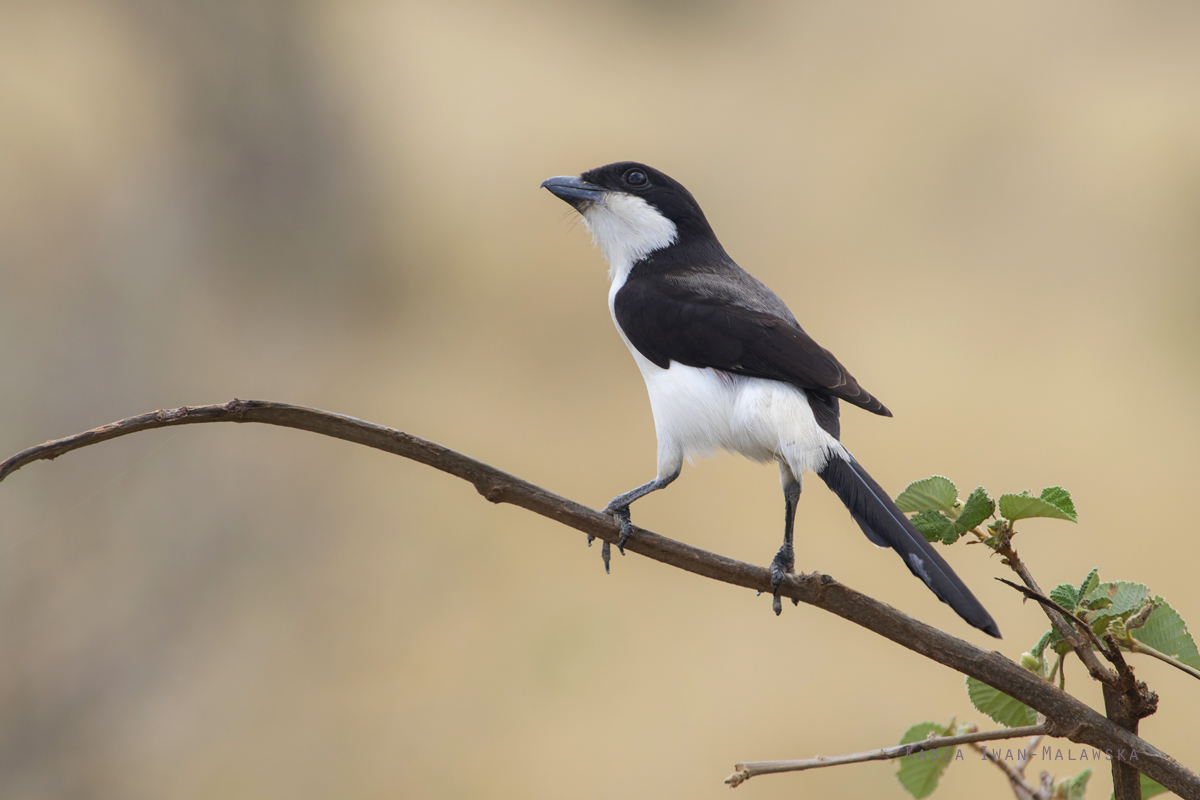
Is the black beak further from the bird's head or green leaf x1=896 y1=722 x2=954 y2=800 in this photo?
green leaf x1=896 y1=722 x2=954 y2=800

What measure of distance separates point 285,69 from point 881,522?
2820 mm

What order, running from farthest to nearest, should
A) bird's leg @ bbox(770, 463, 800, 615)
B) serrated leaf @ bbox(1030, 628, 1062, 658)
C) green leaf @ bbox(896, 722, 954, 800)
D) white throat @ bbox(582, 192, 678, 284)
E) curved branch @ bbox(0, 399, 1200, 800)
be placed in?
white throat @ bbox(582, 192, 678, 284) → bird's leg @ bbox(770, 463, 800, 615) → green leaf @ bbox(896, 722, 954, 800) → serrated leaf @ bbox(1030, 628, 1062, 658) → curved branch @ bbox(0, 399, 1200, 800)

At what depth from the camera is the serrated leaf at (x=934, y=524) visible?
888mm

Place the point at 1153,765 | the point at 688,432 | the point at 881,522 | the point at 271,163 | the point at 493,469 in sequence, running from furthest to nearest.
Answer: the point at 271,163, the point at 688,432, the point at 881,522, the point at 493,469, the point at 1153,765

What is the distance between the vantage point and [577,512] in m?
0.91

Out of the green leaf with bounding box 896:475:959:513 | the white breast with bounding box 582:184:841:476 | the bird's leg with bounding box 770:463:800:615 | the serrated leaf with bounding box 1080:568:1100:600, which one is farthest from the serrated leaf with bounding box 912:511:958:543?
the white breast with bounding box 582:184:841:476

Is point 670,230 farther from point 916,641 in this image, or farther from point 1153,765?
point 1153,765

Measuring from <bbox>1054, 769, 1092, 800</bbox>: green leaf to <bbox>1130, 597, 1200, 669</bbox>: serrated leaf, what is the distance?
258mm

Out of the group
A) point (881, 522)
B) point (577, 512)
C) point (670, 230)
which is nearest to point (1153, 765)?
point (881, 522)

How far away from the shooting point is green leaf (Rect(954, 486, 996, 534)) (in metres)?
0.83

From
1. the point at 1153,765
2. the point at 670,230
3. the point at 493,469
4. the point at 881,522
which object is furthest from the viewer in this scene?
the point at 670,230

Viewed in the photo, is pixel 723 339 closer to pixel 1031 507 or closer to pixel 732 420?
pixel 732 420

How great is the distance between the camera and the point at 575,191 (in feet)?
5.72

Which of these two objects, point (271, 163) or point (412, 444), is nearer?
point (412, 444)
